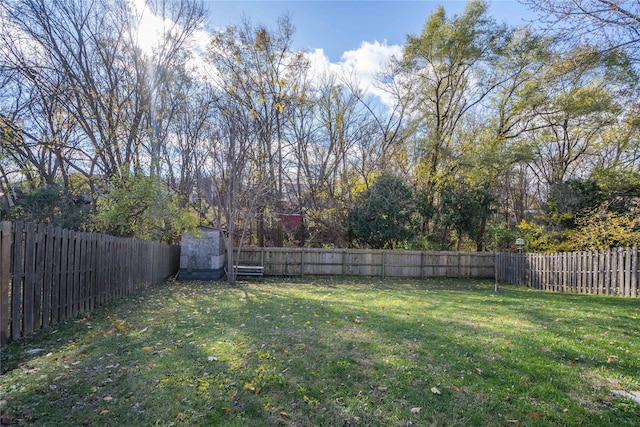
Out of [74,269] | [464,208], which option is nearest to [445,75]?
[464,208]

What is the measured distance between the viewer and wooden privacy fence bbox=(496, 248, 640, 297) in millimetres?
9172

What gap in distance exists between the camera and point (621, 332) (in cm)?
489

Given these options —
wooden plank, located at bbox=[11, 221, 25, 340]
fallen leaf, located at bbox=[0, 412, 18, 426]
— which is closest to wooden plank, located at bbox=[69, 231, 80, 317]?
wooden plank, located at bbox=[11, 221, 25, 340]

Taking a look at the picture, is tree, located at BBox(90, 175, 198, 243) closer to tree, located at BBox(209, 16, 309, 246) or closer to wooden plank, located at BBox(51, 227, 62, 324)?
wooden plank, located at BBox(51, 227, 62, 324)

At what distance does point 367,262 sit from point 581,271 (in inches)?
296

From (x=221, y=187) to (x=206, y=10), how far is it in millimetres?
7508

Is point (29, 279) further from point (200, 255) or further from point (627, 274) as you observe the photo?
point (627, 274)

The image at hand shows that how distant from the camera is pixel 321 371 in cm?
326

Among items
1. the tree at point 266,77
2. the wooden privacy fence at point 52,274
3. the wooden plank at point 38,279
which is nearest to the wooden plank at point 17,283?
the wooden privacy fence at point 52,274

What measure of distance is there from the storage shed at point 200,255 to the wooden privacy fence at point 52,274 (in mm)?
4832

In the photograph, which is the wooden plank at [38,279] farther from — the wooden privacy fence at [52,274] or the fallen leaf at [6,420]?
the fallen leaf at [6,420]

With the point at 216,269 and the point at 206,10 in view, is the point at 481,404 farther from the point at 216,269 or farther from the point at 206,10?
the point at 206,10

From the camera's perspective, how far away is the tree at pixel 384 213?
1589cm

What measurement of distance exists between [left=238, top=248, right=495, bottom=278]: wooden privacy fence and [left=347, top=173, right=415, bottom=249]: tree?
4.09 ft
